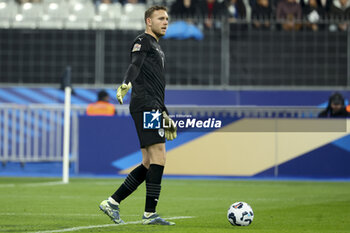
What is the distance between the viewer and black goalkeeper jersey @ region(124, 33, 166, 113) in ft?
25.0

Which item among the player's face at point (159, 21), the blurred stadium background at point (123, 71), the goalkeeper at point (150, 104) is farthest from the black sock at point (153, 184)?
the blurred stadium background at point (123, 71)

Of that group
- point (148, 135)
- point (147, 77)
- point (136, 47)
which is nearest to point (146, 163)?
point (148, 135)

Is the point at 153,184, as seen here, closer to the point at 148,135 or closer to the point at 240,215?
the point at 148,135

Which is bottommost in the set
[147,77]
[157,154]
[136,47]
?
[157,154]

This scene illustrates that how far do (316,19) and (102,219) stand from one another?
11915mm

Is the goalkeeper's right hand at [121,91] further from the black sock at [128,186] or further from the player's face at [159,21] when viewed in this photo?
the black sock at [128,186]

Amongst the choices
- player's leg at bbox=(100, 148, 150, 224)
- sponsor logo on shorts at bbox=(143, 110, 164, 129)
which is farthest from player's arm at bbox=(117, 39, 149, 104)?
player's leg at bbox=(100, 148, 150, 224)

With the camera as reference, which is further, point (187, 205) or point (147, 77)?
point (187, 205)

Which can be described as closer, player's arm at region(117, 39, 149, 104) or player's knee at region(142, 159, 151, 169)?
player's arm at region(117, 39, 149, 104)

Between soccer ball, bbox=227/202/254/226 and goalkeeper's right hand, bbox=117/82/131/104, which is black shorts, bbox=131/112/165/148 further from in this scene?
soccer ball, bbox=227/202/254/226

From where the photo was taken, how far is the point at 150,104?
7.61 m

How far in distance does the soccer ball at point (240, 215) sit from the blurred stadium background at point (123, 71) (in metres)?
8.85

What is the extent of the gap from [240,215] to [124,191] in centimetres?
113

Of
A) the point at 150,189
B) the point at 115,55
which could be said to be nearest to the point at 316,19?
the point at 115,55
